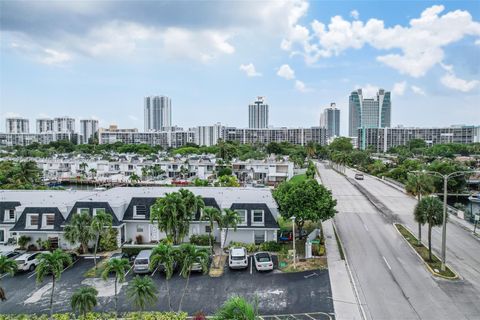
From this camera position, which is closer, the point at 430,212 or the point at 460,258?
the point at 430,212

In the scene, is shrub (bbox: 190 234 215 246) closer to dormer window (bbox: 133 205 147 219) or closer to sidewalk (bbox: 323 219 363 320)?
dormer window (bbox: 133 205 147 219)

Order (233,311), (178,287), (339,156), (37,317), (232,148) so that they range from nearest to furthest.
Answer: (233,311)
(37,317)
(178,287)
(339,156)
(232,148)

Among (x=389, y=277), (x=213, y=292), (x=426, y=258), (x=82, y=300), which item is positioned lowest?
(x=213, y=292)

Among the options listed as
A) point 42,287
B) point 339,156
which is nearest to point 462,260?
point 42,287

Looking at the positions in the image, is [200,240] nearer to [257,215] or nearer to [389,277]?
[257,215]

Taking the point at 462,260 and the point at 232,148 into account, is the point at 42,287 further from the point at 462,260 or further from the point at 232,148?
the point at 232,148

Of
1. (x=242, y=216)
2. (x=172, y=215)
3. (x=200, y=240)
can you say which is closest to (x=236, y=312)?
(x=172, y=215)

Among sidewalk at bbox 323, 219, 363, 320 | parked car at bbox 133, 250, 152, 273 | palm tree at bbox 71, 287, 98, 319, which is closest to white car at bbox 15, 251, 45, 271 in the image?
parked car at bbox 133, 250, 152, 273
